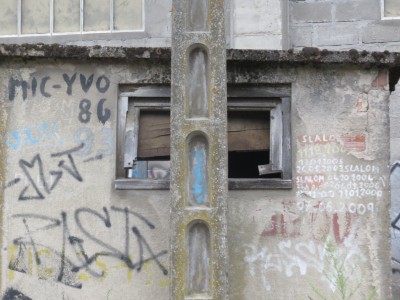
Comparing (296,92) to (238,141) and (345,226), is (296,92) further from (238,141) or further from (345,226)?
(345,226)

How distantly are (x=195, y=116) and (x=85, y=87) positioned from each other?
128cm

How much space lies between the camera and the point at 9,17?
1030cm

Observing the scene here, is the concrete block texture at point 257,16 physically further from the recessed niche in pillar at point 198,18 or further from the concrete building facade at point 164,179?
the recessed niche in pillar at point 198,18

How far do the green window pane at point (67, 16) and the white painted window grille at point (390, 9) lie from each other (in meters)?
4.20

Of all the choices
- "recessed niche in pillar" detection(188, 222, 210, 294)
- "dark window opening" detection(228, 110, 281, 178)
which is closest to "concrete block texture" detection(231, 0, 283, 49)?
"dark window opening" detection(228, 110, 281, 178)

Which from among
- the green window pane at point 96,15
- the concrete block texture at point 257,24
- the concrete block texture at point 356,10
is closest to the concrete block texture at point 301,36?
the concrete block texture at point 257,24

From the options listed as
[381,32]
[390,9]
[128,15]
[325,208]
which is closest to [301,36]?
[381,32]

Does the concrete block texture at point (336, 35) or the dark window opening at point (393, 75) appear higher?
the concrete block texture at point (336, 35)

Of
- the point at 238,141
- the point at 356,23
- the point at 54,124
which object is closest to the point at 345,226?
the point at 238,141

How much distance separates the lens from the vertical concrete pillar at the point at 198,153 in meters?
5.18

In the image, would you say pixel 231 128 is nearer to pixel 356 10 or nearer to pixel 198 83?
pixel 198 83

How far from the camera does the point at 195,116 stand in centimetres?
536

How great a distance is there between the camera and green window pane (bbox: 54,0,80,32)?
Answer: 33.3ft

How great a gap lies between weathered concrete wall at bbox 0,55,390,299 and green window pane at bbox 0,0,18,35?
14.3 feet
